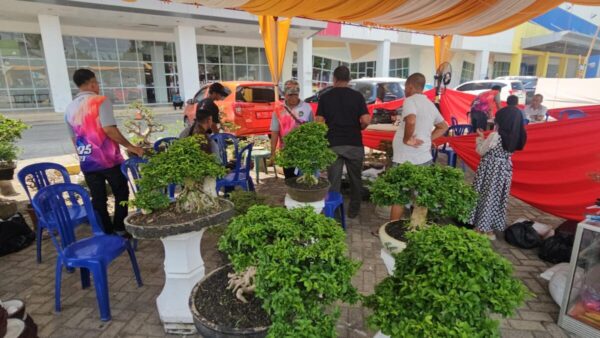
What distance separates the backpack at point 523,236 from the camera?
3.55 meters

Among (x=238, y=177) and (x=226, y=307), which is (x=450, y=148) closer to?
(x=238, y=177)

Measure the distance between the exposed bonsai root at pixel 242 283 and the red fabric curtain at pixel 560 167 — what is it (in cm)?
365

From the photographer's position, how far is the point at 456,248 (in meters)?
1.39

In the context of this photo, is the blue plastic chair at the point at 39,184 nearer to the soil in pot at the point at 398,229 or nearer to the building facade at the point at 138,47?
the soil in pot at the point at 398,229

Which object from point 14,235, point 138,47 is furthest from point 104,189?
point 138,47

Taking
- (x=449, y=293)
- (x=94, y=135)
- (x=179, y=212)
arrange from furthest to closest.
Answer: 1. (x=94, y=135)
2. (x=179, y=212)
3. (x=449, y=293)

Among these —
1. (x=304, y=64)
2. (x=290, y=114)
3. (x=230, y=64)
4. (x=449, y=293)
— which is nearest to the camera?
(x=449, y=293)

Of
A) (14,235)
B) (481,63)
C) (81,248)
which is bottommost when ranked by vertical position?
(14,235)

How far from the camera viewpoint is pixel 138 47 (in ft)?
52.2

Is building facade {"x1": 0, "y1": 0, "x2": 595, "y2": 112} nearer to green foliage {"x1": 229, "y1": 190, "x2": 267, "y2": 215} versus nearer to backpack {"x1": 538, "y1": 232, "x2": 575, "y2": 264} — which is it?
green foliage {"x1": 229, "y1": 190, "x2": 267, "y2": 215}

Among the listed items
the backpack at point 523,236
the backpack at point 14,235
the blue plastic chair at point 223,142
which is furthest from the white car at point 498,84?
the backpack at point 14,235

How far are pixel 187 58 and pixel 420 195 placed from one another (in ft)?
45.6

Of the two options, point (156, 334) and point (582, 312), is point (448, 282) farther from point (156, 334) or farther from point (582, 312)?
point (156, 334)

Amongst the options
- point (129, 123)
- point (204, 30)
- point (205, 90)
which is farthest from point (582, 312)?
point (204, 30)
